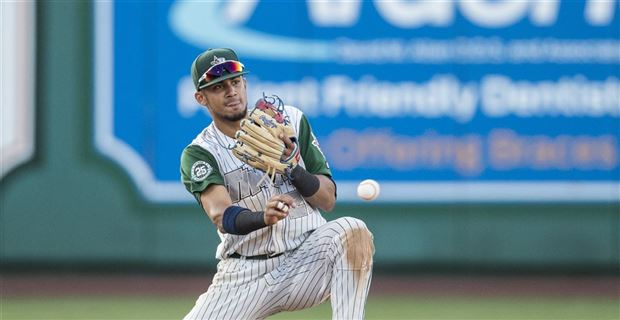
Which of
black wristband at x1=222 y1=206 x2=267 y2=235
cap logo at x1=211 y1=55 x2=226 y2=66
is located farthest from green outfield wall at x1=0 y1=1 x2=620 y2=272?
black wristband at x1=222 y1=206 x2=267 y2=235

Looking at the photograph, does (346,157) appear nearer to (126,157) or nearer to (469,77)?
(469,77)

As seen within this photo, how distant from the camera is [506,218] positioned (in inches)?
359

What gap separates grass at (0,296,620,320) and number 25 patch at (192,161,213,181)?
8.00ft

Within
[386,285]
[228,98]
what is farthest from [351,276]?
[386,285]

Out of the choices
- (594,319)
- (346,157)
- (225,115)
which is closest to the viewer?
(225,115)

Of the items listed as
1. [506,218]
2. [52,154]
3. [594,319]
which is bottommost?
[594,319]

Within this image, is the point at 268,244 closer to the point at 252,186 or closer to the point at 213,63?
the point at 252,186

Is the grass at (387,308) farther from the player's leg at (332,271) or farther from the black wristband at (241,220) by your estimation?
the black wristband at (241,220)

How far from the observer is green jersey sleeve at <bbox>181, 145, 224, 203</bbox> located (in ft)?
15.4

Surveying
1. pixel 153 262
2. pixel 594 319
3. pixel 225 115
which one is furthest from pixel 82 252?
pixel 225 115

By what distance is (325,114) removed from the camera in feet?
29.6

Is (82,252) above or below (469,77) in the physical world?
below

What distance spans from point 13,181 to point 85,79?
943mm

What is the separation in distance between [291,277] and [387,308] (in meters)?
3.02
